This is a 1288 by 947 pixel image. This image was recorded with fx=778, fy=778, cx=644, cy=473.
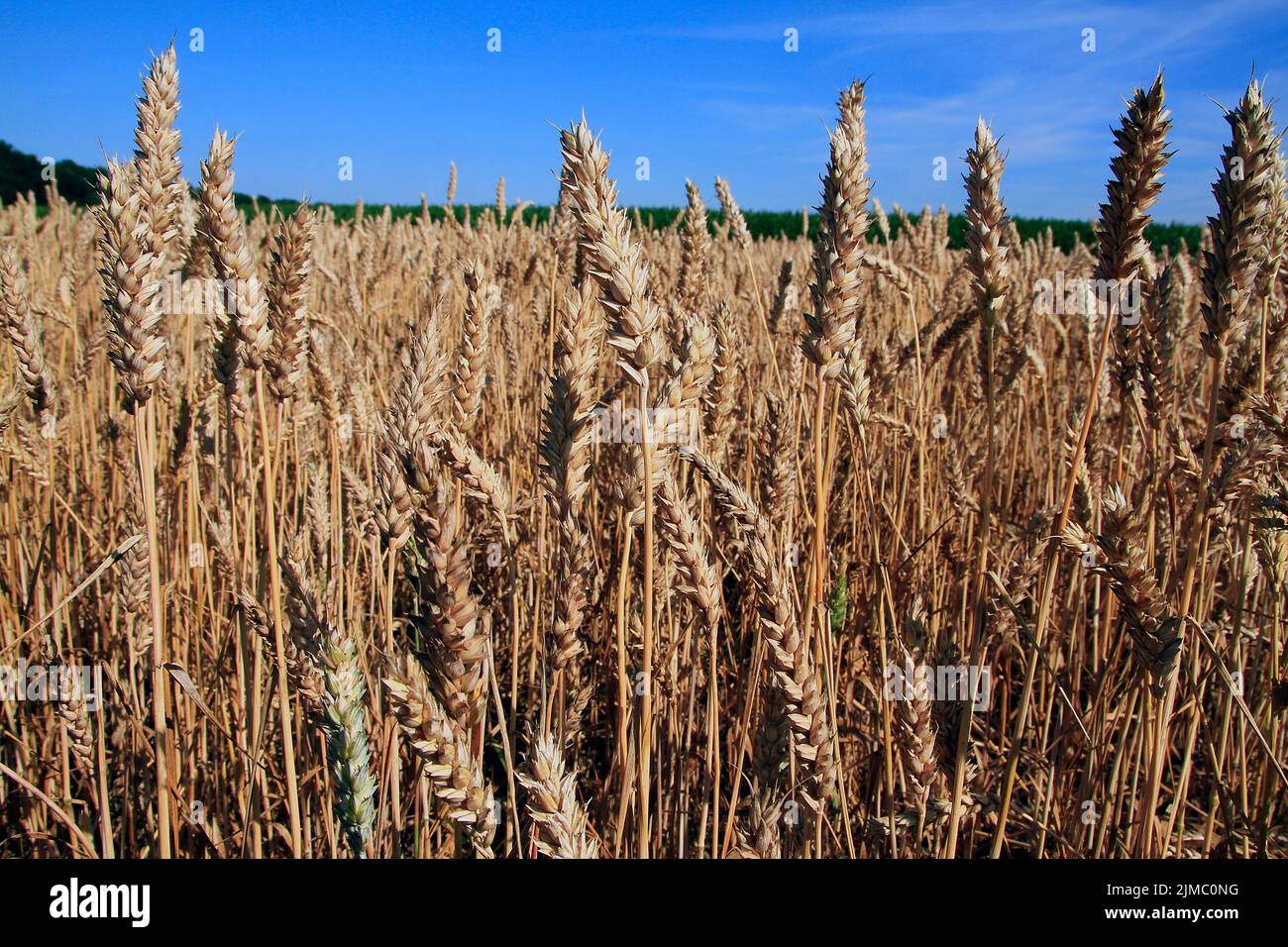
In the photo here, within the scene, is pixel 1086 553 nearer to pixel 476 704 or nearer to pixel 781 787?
pixel 781 787

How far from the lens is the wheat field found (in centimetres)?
100

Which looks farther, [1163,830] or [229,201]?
[1163,830]

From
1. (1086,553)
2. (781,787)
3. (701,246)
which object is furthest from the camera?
(701,246)

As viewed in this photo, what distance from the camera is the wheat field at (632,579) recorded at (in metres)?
1.00

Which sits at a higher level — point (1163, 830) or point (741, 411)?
point (741, 411)

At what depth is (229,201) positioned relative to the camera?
4.13 feet

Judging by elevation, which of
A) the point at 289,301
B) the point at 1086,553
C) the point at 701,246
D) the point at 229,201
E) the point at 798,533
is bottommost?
the point at 798,533

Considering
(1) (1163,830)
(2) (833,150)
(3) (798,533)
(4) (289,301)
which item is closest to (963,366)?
(3) (798,533)

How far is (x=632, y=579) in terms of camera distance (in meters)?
2.07

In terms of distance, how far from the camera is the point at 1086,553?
112cm
